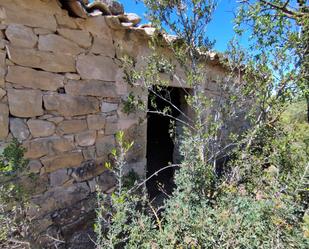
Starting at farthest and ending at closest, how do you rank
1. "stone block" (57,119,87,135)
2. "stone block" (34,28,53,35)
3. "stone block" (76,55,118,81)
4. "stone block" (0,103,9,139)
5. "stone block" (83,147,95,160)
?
1. "stone block" (83,147,95,160)
2. "stone block" (76,55,118,81)
3. "stone block" (57,119,87,135)
4. "stone block" (34,28,53,35)
5. "stone block" (0,103,9,139)

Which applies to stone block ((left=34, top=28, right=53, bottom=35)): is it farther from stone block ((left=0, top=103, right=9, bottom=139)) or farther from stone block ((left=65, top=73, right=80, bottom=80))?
stone block ((left=0, top=103, right=9, bottom=139))

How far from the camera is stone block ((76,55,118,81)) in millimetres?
2527

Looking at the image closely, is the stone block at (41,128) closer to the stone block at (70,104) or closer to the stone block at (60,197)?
the stone block at (70,104)

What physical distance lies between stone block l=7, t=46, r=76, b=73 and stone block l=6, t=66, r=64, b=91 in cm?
5

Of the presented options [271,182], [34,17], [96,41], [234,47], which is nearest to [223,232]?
[271,182]

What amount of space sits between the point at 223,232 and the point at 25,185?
177 centimetres

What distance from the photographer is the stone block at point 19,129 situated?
2.07m

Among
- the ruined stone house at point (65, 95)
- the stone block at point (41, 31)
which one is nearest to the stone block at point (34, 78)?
the ruined stone house at point (65, 95)

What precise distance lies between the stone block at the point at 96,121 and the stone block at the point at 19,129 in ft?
2.15

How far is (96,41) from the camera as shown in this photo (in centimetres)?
262

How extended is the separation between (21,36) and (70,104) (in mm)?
740

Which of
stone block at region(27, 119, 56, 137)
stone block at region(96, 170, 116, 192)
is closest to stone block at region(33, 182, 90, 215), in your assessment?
stone block at region(96, 170, 116, 192)

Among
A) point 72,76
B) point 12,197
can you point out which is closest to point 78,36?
point 72,76

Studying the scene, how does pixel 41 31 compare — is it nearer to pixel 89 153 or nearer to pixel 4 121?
pixel 4 121
